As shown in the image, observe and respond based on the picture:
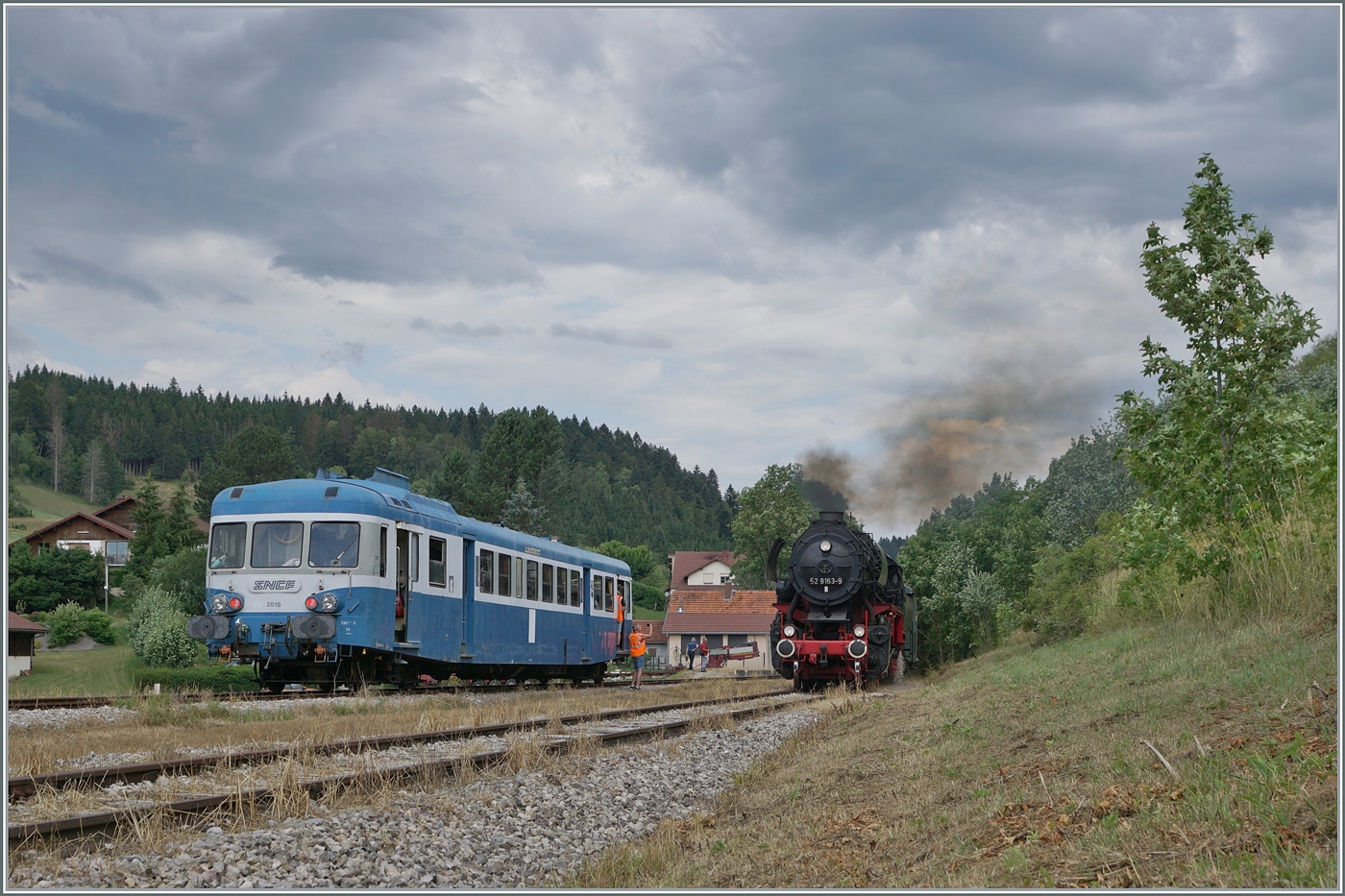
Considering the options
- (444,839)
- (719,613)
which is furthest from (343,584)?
(719,613)

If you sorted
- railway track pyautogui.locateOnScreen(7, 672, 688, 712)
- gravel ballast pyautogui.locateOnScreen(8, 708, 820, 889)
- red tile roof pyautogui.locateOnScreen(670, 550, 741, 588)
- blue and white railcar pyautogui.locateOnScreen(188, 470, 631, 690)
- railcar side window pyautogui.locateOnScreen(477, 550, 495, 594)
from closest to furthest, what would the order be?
gravel ballast pyautogui.locateOnScreen(8, 708, 820, 889) → railway track pyautogui.locateOnScreen(7, 672, 688, 712) → blue and white railcar pyautogui.locateOnScreen(188, 470, 631, 690) → railcar side window pyautogui.locateOnScreen(477, 550, 495, 594) → red tile roof pyautogui.locateOnScreen(670, 550, 741, 588)

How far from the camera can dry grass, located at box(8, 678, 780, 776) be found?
30.0 ft

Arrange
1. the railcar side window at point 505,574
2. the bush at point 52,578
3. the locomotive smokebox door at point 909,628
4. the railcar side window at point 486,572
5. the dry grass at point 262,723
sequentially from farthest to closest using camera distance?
the bush at point 52,578 < the locomotive smokebox door at point 909,628 < the railcar side window at point 505,574 < the railcar side window at point 486,572 < the dry grass at point 262,723

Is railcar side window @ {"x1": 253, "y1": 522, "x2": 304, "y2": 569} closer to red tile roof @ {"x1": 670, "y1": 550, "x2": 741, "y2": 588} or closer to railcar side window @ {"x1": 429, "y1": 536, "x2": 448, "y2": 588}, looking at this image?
railcar side window @ {"x1": 429, "y1": 536, "x2": 448, "y2": 588}

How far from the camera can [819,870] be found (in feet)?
19.1

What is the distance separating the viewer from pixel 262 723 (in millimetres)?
11477

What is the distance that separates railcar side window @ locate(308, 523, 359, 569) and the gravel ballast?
24.0 ft

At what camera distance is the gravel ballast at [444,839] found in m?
5.35

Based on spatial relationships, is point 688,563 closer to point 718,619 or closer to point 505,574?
point 718,619

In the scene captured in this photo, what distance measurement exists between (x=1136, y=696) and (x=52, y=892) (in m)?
7.71

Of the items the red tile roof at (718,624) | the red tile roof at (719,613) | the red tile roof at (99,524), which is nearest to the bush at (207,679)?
the red tile roof at (718,624)

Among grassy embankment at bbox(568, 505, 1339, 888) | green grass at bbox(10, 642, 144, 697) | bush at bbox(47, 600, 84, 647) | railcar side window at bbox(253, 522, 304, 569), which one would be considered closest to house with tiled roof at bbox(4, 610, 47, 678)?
green grass at bbox(10, 642, 144, 697)

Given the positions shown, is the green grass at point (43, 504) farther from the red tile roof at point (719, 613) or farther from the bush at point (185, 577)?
the red tile roof at point (719, 613)

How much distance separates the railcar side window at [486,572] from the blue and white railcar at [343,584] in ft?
0.16
